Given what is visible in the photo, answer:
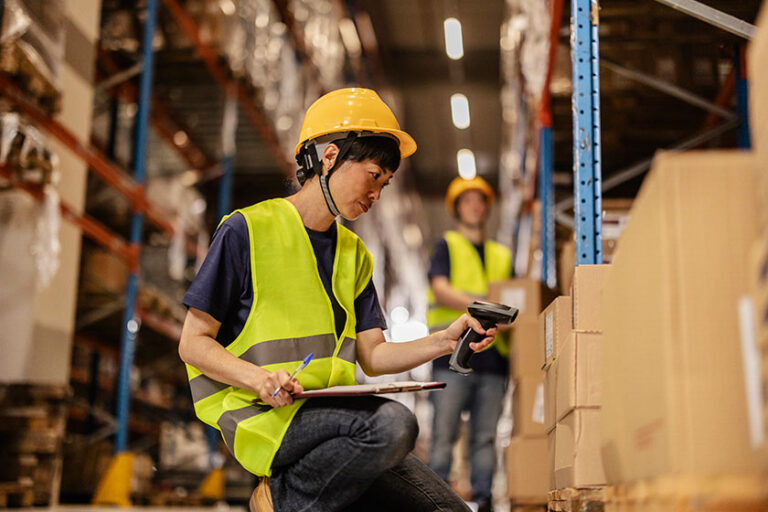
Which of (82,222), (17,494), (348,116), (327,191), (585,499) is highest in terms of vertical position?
(82,222)

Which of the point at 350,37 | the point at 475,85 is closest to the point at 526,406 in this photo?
the point at 350,37

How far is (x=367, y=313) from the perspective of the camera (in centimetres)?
299

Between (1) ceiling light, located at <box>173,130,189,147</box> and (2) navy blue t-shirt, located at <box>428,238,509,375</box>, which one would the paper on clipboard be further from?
(1) ceiling light, located at <box>173,130,189,147</box>

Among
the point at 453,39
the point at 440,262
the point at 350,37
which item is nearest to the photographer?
the point at 440,262

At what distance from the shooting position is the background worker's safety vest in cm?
248

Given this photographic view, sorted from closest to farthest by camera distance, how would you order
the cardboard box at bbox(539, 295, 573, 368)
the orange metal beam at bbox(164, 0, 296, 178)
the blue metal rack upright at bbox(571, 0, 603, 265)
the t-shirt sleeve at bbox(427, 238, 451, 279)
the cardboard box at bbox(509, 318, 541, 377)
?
the cardboard box at bbox(539, 295, 573, 368), the blue metal rack upright at bbox(571, 0, 603, 265), the cardboard box at bbox(509, 318, 541, 377), the t-shirt sleeve at bbox(427, 238, 451, 279), the orange metal beam at bbox(164, 0, 296, 178)

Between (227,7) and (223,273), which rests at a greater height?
(227,7)

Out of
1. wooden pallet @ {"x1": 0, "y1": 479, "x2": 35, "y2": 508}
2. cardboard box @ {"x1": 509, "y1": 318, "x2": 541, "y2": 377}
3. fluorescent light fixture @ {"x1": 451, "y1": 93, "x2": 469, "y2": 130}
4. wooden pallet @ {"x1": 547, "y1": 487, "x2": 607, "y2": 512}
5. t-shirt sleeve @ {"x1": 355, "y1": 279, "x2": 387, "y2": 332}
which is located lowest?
wooden pallet @ {"x1": 0, "y1": 479, "x2": 35, "y2": 508}

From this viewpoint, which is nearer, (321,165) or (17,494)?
(321,165)

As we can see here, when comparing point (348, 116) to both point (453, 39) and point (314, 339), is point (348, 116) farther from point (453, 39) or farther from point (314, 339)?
point (453, 39)

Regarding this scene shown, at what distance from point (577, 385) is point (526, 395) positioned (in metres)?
2.25

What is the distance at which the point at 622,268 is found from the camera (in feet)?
6.58

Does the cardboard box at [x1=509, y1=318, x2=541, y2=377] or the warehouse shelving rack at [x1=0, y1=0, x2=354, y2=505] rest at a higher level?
the warehouse shelving rack at [x1=0, y1=0, x2=354, y2=505]

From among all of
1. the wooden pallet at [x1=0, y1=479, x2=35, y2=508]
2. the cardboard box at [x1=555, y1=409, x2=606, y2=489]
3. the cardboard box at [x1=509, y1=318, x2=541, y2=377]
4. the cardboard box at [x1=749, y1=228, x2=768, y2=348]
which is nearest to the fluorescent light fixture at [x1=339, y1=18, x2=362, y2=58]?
the wooden pallet at [x1=0, y1=479, x2=35, y2=508]
